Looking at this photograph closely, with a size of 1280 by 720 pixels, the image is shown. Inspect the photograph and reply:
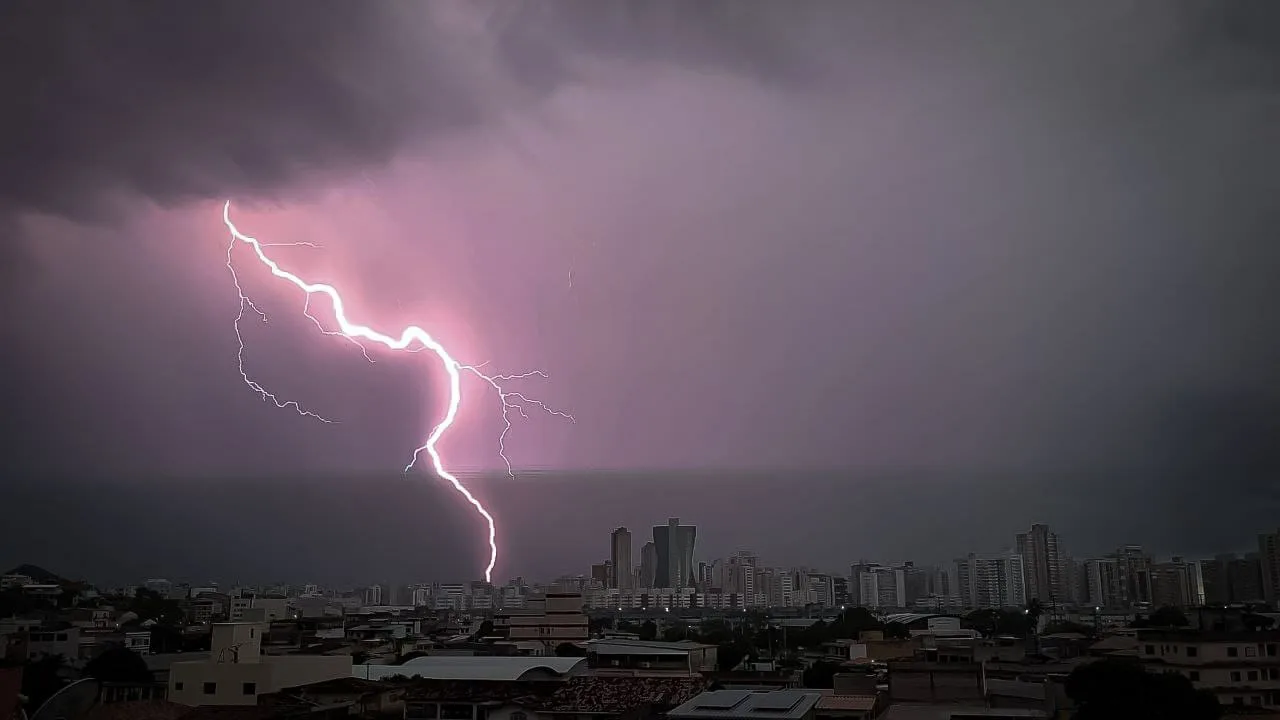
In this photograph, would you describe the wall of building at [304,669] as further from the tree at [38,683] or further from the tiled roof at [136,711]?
the tree at [38,683]

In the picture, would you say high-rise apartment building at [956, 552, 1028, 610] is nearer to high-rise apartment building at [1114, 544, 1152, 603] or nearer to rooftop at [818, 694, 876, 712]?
high-rise apartment building at [1114, 544, 1152, 603]

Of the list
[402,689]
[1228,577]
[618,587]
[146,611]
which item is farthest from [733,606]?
[402,689]

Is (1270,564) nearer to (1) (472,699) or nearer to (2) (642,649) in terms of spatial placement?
(2) (642,649)

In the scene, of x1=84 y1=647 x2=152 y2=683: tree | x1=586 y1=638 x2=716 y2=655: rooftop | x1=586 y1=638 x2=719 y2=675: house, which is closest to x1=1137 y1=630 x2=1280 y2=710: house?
x1=586 y1=638 x2=719 y2=675: house

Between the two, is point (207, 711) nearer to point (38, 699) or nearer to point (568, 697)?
point (568, 697)

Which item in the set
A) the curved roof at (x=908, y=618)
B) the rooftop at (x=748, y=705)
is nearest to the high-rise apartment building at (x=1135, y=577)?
the curved roof at (x=908, y=618)

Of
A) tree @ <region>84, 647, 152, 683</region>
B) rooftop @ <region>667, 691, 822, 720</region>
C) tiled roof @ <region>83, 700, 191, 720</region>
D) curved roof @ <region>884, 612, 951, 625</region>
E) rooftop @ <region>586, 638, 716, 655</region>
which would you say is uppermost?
rooftop @ <region>667, 691, 822, 720</region>

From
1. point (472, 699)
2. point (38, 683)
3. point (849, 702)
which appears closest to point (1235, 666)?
point (849, 702)
